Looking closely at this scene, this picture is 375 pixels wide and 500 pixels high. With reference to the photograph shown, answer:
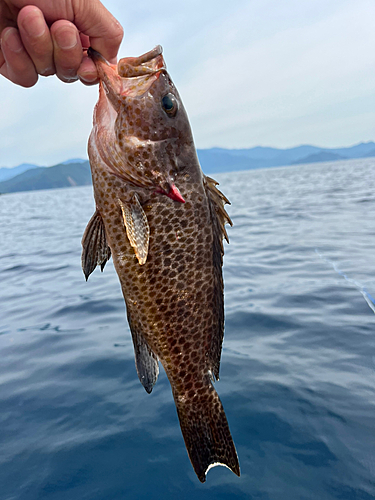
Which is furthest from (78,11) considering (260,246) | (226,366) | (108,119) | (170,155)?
(260,246)

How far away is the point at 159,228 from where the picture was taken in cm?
263

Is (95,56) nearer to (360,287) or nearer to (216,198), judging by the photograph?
(216,198)

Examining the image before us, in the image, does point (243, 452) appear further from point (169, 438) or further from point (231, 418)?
point (169, 438)

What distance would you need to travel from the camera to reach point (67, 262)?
44.7 feet

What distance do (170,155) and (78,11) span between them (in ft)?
4.04

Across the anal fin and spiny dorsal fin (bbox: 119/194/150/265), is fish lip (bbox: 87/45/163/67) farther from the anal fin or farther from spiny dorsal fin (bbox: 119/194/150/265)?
the anal fin

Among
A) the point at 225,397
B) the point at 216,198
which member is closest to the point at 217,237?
the point at 216,198

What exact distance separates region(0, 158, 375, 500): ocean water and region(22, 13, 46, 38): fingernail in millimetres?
3925

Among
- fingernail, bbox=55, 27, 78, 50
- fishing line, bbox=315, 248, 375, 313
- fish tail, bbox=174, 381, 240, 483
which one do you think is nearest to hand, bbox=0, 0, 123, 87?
fingernail, bbox=55, 27, 78, 50

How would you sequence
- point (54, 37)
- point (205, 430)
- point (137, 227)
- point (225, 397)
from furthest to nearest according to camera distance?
point (225, 397)
point (205, 430)
point (54, 37)
point (137, 227)

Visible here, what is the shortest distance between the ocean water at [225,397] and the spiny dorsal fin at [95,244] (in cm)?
236

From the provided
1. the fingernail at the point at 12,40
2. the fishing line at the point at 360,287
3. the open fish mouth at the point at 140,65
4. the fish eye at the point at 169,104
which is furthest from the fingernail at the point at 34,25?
the fishing line at the point at 360,287

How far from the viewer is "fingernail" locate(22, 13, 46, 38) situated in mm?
2494

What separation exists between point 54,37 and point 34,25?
0.14 m
